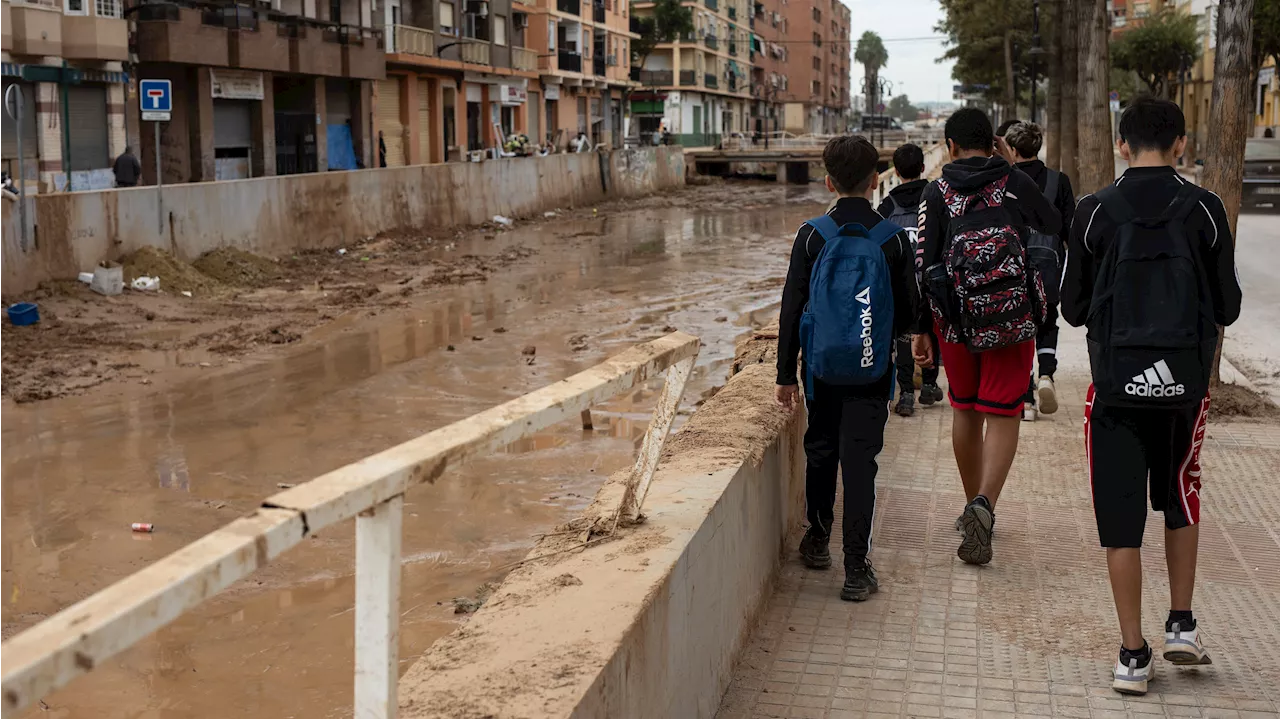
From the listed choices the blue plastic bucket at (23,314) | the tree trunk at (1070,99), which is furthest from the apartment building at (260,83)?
the tree trunk at (1070,99)

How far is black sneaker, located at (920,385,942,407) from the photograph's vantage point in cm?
830

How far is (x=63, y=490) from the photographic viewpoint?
9.56 metres

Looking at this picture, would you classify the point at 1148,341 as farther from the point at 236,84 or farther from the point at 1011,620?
the point at 236,84

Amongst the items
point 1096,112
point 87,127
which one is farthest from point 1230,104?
point 87,127

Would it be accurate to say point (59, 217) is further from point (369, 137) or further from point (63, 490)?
point (369, 137)

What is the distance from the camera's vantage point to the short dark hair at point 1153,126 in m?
4.14

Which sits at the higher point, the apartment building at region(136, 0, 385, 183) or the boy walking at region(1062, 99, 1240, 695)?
the apartment building at region(136, 0, 385, 183)

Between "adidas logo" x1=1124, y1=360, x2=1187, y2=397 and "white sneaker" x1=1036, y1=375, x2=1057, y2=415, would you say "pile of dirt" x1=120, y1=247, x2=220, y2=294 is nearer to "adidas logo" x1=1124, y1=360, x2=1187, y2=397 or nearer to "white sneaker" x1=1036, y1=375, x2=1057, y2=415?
"white sneaker" x1=1036, y1=375, x2=1057, y2=415

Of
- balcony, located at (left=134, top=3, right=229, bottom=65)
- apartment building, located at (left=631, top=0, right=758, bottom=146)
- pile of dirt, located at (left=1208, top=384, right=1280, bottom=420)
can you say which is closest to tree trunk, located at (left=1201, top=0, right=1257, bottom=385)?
pile of dirt, located at (left=1208, top=384, right=1280, bottom=420)

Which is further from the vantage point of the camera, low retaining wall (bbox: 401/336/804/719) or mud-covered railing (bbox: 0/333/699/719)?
low retaining wall (bbox: 401/336/804/719)

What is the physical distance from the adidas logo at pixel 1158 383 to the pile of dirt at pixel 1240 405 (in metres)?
4.64

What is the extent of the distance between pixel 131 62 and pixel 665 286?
49.9 ft

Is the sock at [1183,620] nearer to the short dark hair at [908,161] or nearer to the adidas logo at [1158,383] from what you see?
the adidas logo at [1158,383]

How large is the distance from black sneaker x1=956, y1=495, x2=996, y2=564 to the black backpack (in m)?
1.30
